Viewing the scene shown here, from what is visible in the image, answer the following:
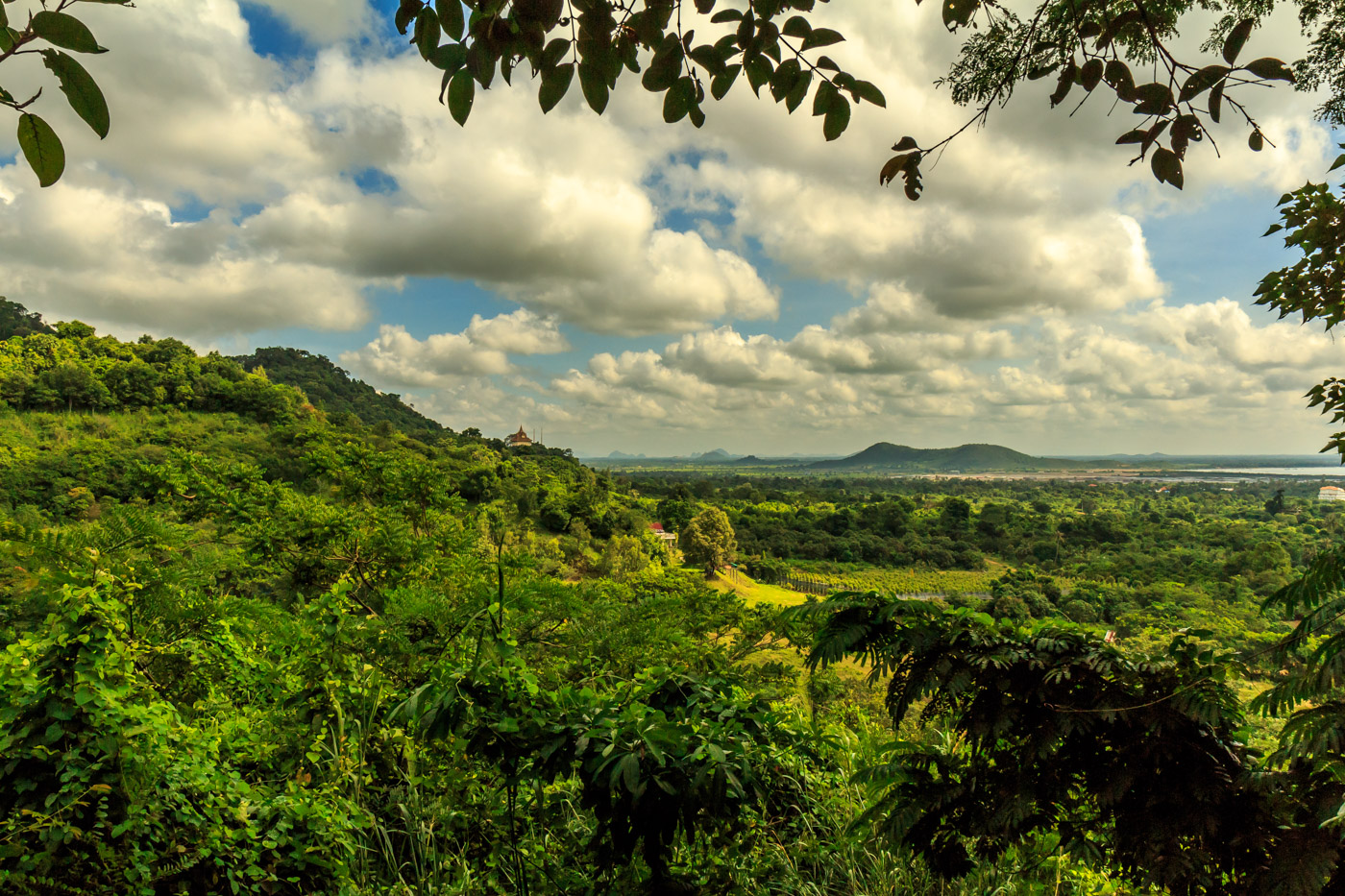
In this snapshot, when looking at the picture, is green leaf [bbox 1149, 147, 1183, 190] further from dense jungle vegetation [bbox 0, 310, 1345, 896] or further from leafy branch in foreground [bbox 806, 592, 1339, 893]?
leafy branch in foreground [bbox 806, 592, 1339, 893]

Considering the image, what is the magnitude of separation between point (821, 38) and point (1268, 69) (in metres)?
0.90

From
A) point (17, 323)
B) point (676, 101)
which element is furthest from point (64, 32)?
point (17, 323)

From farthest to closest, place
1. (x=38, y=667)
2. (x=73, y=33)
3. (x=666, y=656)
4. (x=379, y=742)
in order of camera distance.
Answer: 1. (x=666, y=656)
2. (x=379, y=742)
3. (x=38, y=667)
4. (x=73, y=33)

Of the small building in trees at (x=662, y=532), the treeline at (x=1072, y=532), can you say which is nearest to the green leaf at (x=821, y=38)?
the treeline at (x=1072, y=532)

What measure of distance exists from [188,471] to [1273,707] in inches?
355

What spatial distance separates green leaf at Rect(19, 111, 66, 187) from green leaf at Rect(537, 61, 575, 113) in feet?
2.45

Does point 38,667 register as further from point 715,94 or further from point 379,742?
point 715,94

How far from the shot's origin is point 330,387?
291 feet

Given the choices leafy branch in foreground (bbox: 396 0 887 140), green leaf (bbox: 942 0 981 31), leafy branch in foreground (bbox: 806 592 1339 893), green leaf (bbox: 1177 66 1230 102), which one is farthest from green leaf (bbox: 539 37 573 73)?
leafy branch in foreground (bbox: 806 592 1339 893)

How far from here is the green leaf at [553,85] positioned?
118 cm

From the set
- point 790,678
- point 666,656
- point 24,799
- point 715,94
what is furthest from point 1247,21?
Answer: point 790,678

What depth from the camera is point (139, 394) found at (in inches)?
2071

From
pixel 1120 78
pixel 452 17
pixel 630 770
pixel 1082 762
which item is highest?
pixel 1120 78

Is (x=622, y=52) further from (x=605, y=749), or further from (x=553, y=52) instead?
(x=605, y=749)
